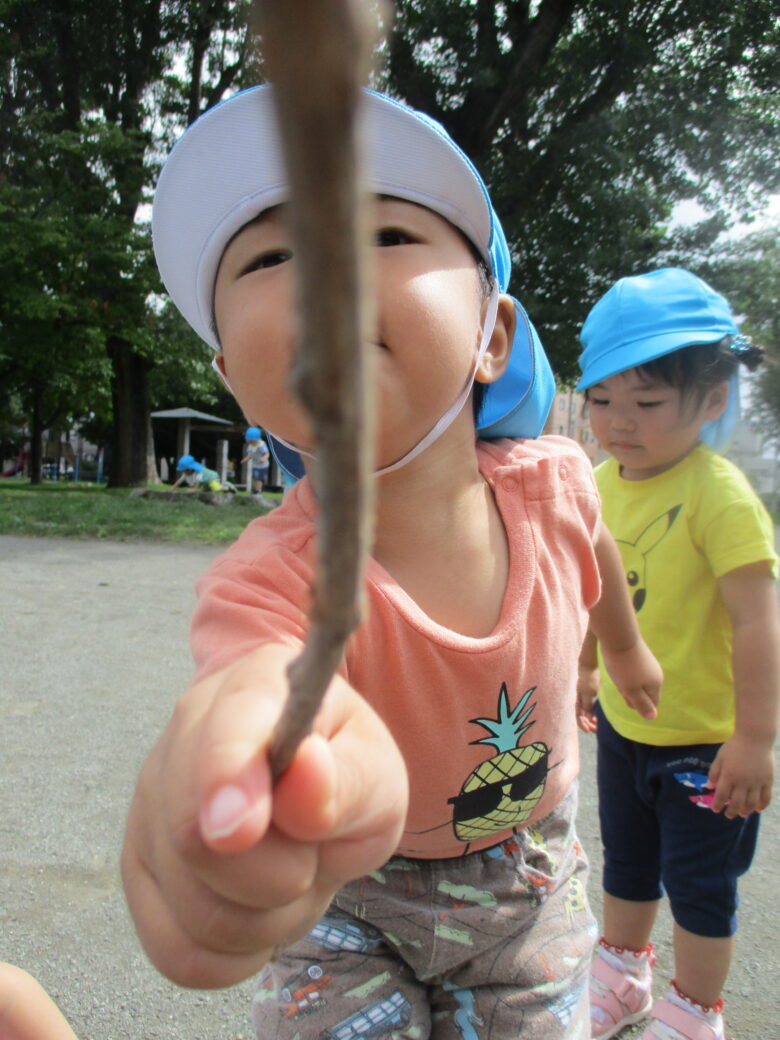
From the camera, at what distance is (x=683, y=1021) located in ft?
6.46

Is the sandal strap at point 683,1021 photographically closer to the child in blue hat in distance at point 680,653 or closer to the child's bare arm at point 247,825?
the child in blue hat in distance at point 680,653

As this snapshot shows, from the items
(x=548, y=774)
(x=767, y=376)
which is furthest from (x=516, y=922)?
(x=767, y=376)

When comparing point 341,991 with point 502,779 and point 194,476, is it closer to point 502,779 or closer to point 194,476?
point 502,779

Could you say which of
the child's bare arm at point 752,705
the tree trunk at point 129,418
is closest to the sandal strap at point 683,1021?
the child's bare arm at point 752,705

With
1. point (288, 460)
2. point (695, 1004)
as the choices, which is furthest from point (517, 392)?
point (695, 1004)

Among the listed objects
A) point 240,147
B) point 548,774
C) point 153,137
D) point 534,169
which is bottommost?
point 548,774

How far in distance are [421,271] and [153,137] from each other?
1814 cm

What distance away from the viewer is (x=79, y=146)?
47.9 ft

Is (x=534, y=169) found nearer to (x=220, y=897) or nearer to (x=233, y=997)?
(x=233, y=997)

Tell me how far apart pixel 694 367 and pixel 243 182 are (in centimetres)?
158

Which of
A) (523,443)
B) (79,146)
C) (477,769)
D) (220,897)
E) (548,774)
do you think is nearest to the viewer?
(220,897)

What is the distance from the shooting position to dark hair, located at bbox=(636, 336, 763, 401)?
7.72 ft

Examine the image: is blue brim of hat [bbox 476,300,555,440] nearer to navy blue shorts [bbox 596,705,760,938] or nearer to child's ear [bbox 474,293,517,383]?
child's ear [bbox 474,293,517,383]

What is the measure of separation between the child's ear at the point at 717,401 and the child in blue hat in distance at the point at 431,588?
3.03 ft
